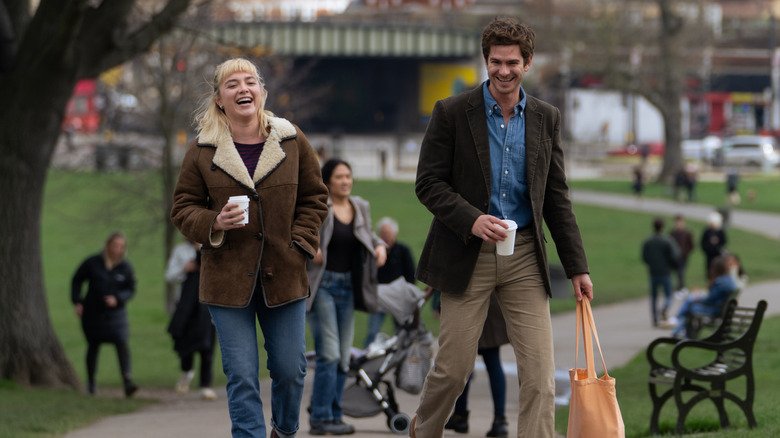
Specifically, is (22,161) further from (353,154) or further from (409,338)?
(353,154)

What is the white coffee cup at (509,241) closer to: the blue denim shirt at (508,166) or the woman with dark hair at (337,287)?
the blue denim shirt at (508,166)

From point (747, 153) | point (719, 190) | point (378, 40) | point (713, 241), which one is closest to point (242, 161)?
point (713, 241)

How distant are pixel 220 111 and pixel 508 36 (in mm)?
1260

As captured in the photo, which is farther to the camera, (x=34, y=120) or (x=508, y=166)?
(x=34, y=120)

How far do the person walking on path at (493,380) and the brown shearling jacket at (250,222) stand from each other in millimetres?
2881

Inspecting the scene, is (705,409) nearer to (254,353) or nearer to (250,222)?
(254,353)

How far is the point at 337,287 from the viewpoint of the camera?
913 cm

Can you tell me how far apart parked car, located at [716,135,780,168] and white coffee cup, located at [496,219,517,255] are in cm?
6422

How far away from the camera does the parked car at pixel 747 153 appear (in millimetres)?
68875

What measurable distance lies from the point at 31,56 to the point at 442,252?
8.39 metres

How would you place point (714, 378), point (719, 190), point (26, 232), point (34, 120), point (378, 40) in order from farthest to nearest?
1. point (378, 40)
2. point (719, 190)
3. point (26, 232)
4. point (34, 120)
5. point (714, 378)

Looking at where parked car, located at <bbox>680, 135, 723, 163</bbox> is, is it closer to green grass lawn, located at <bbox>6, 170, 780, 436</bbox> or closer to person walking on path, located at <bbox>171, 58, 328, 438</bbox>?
green grass lawn, located at <bbox>6, 170, 780, 436</bbox>

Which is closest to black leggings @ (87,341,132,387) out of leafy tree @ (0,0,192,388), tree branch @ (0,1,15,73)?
leafy tree @ (0,0,192,388)

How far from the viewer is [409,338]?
9.59 meters
